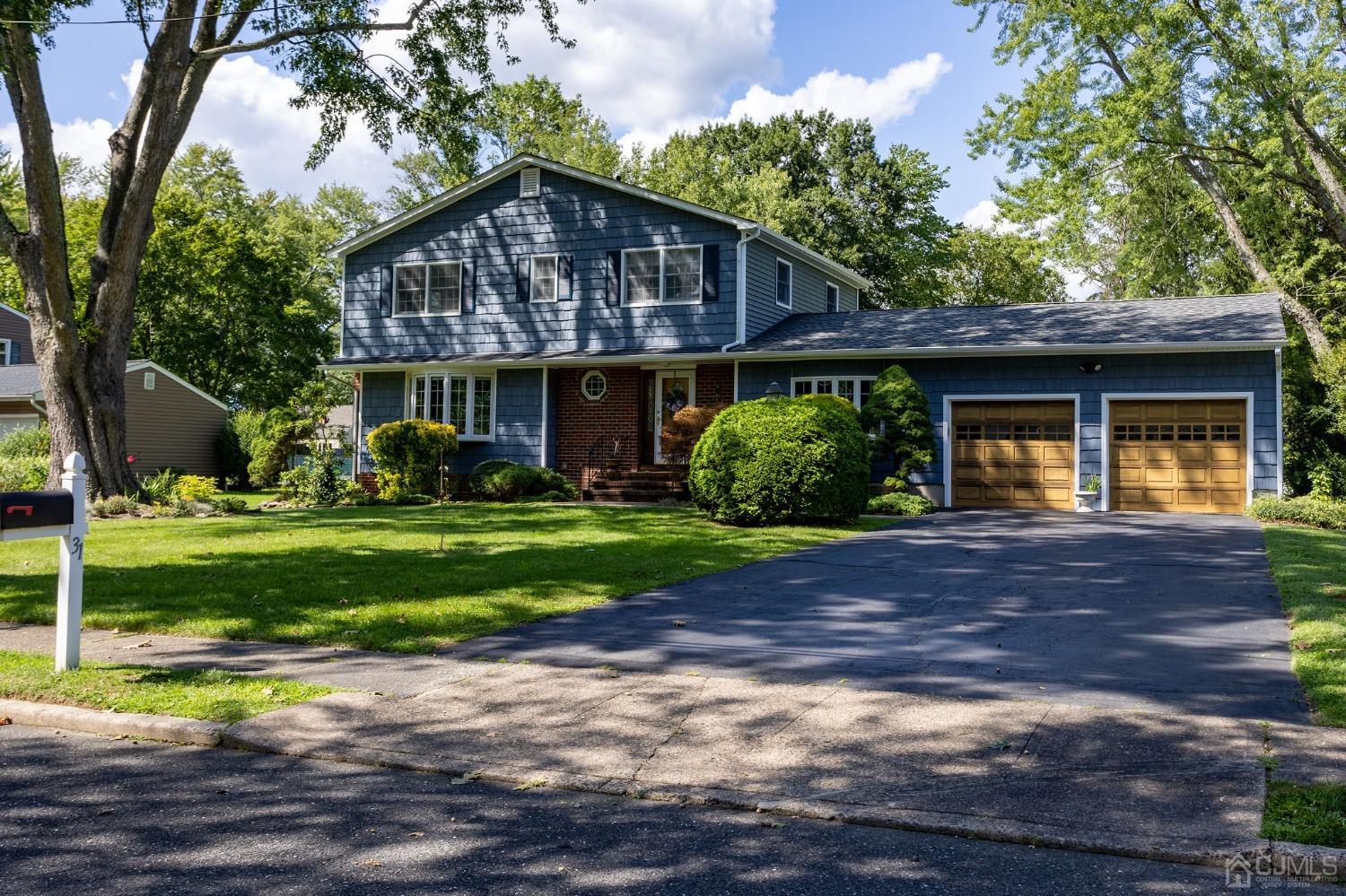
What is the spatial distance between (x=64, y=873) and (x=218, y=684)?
260 cm

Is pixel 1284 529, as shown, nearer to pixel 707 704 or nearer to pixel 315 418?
pixel 707 704

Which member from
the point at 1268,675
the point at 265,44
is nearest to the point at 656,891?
the point at 1268,675

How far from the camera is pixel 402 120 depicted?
1941 centimetres

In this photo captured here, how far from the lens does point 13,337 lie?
35.8 m

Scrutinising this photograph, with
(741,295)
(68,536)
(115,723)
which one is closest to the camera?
(115,723)

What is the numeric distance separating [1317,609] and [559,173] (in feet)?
→ 60.9

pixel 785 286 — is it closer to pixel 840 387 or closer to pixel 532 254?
pixel 840 387

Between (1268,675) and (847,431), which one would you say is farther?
(847,431)

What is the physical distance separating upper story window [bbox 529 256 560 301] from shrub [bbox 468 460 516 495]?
3.96 metres

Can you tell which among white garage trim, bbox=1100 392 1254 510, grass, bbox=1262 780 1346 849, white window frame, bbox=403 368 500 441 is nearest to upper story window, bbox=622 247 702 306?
white window frame, bbox=403 368 500 441

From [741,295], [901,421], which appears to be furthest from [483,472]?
[901,421]

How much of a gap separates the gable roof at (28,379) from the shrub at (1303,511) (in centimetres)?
2502

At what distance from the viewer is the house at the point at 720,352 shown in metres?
18.8
